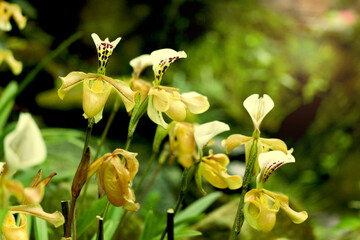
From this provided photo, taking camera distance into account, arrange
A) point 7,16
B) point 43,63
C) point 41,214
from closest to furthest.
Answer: point 41,214 → point 7,16 → point 43,63

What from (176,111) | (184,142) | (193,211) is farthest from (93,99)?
(193,211)

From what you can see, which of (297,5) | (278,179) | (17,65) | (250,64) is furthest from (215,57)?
(297,5)

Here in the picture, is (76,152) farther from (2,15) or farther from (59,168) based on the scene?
(2,15)

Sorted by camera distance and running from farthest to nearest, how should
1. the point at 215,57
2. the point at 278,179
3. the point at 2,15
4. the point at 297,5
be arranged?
the point at 297,5, the point at 215,57, the point at 278,179, the point at 2,15

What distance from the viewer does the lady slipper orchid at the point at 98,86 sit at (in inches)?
22.0

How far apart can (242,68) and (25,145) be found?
2770 mm

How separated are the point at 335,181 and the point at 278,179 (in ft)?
1.58

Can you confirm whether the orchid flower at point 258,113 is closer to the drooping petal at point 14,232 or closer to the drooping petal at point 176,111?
the drooping petal at point 176,111

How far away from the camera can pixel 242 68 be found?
3020 millimetres

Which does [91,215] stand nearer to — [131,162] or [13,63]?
[131,162]

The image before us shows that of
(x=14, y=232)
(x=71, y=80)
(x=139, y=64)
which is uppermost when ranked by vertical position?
(x=139, y=64)

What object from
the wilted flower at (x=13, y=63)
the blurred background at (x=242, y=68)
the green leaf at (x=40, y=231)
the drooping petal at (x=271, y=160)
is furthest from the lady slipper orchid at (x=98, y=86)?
the blurred background at (x=242, y=68)

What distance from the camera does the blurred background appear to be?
2.59 m

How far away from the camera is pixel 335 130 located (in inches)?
119
